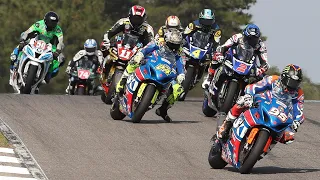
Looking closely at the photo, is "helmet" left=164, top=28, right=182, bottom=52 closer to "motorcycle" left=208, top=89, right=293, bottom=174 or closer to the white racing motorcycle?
"motorcycle" left=208, top=89, right=293, bottom=174

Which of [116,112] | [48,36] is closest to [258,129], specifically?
[116,112]

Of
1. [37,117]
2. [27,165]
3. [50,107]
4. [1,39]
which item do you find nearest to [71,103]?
[50,107]

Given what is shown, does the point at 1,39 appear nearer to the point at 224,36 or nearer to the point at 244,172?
the point at 224,36

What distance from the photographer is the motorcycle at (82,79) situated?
29.5m

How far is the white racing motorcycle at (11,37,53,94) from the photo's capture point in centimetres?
2536

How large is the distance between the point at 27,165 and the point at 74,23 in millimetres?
49840

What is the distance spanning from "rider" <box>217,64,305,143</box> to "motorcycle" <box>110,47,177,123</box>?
4.24 meters

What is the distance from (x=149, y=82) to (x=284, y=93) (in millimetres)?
4812

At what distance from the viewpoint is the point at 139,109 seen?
19422mm

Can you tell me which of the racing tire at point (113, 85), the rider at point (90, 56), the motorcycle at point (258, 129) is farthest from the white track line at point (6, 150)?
the rider at point (90, 56)

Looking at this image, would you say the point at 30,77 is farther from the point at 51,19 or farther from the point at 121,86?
the point at 121,86

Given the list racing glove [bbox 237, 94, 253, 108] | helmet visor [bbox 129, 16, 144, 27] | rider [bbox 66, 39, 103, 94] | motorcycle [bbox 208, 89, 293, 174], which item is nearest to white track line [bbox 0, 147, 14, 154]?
motorcycle [bbox 208, 89, 293, 174]

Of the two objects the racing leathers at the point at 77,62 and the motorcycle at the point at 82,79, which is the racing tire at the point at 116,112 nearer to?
the motorcycle at the point at 82,79

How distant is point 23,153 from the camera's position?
1548 cm
